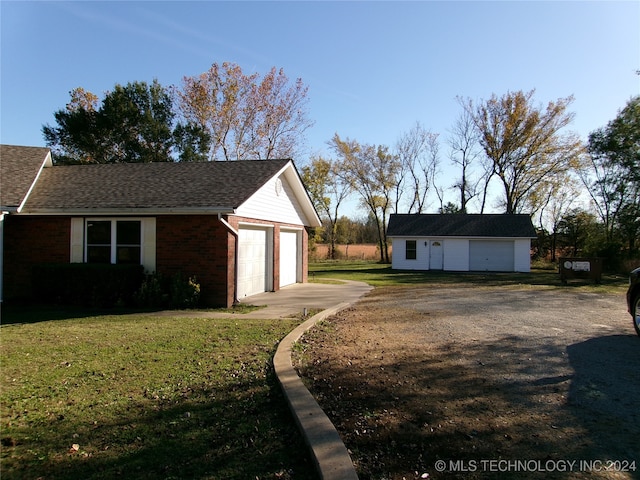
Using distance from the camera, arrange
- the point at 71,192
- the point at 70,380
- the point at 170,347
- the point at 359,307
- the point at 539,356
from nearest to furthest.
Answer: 1. the point at 70,380
2. the point at 539,356
3. the point at 170,347
4. the point at 359,307
5. the point at 71,192

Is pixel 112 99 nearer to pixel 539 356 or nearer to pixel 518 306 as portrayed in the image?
pixel 518 306

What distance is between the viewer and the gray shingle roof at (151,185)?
12.8 m

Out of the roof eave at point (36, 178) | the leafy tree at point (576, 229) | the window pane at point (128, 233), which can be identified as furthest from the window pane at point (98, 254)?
the leafy tree at point (576, 229)

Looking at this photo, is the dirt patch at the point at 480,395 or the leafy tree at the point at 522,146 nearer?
the dirt patch at the point at 480,395

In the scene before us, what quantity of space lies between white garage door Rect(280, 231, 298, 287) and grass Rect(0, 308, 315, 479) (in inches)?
403

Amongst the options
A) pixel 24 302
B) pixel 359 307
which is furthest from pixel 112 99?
pixel 359 307

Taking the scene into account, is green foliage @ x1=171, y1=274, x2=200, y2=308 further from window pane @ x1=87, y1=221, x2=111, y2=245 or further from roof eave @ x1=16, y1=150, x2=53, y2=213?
roof eave @ x1=16, y1=150, x2=53, y2=213

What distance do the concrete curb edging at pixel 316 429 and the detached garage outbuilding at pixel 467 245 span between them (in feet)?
90.5

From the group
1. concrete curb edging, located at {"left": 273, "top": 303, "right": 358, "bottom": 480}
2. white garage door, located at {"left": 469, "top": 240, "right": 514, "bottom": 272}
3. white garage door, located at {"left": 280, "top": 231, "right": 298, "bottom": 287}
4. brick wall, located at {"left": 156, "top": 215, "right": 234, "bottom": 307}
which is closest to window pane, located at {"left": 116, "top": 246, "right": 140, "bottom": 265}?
brick wall, located at {"left": 156, "top": 215, "right": 234, "bottom": 307}

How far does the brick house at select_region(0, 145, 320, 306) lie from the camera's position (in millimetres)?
12531

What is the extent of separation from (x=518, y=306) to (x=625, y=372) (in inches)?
283

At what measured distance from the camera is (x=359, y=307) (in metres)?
12.6

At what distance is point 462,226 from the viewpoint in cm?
3294

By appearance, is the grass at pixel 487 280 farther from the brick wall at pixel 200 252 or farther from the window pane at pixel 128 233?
the window pane at pixel 128 233
